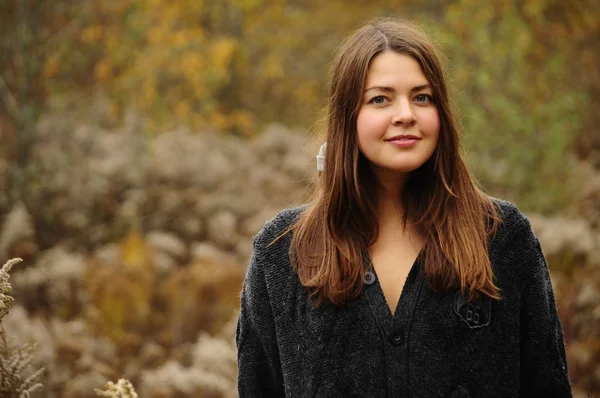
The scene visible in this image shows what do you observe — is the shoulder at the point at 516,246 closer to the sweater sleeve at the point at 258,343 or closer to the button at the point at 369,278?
the button at the point at 369,278

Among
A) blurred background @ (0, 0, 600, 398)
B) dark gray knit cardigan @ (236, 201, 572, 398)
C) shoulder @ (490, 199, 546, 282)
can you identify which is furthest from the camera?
blurred background @ (0, 0, 600, 398)

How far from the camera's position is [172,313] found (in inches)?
256

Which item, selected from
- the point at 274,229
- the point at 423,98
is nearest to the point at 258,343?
the point at 274,229

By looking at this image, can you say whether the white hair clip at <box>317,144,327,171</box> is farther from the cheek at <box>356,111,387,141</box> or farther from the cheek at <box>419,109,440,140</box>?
the cheek at <box>419,109,440,140</box>

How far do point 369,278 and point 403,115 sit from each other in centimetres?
47

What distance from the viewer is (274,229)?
243 cm

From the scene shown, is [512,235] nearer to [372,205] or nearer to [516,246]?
[516,246]

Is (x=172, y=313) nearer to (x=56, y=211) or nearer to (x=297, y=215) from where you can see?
(x=56, y=211)

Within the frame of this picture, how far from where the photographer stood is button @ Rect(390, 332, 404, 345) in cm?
213

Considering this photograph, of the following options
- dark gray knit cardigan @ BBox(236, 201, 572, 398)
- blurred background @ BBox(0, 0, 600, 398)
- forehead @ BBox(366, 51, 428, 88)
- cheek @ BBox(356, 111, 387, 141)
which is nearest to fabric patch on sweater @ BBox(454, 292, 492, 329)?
dark gray knit cardigan @ BBox(236, 201, 572, 398)

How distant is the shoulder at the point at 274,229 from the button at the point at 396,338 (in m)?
0.49

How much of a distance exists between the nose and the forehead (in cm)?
7

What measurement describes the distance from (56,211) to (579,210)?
5258mm

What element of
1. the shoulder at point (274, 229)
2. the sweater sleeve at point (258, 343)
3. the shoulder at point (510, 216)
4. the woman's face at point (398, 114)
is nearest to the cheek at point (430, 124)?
the woman's face at point (398, 114)
